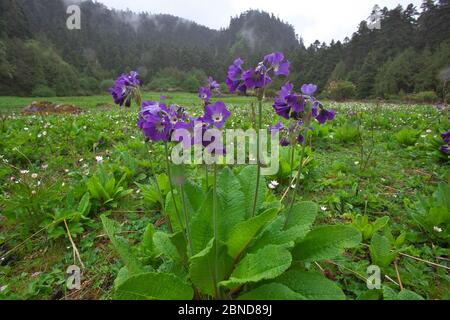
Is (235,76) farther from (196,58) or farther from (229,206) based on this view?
(196,58)

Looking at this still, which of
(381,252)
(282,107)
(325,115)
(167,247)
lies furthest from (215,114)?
(381,252)

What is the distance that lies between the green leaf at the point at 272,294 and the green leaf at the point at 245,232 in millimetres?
262

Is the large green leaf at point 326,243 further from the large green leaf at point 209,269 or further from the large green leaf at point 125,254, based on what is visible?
the large green leaf at point 125,254

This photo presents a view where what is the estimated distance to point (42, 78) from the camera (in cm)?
5316

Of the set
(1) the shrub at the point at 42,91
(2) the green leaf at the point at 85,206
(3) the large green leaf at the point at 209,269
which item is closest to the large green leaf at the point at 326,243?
(3) the large green leaf at the point at 209,269

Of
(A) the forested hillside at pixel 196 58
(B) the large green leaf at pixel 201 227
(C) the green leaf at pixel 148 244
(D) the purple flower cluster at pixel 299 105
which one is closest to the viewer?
(D) the purple flower cluster at pixel 299 105

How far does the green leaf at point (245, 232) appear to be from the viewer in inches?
64.0

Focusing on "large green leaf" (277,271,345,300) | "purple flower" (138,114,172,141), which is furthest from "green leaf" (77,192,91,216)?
"large green leaf" (277,271,345,300)

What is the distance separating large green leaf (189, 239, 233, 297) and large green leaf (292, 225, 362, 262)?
48 cm
